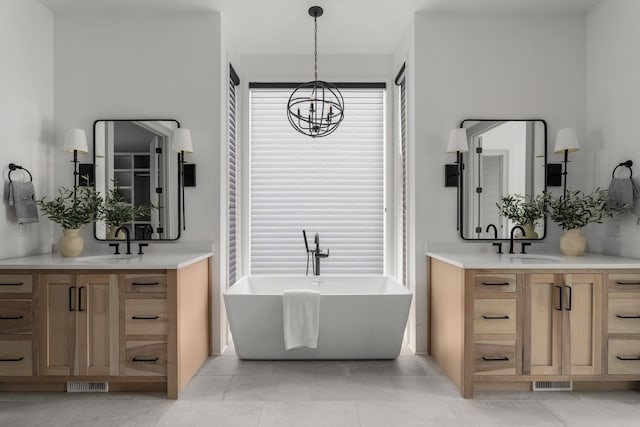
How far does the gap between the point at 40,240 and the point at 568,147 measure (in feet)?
13.5

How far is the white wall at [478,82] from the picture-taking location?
Result: 11.7ft

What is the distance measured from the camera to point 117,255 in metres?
3.38

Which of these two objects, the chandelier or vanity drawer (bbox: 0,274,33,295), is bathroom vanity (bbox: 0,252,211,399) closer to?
vanity drawer (bbox: 0,274,33,295)

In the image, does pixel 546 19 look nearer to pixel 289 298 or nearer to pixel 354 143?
pixel 354 143

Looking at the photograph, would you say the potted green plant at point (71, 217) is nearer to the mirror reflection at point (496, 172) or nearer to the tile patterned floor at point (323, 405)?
the tile patterned floor at point (323, 405)

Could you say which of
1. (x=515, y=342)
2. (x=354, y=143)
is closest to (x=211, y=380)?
(x=515, y=342)

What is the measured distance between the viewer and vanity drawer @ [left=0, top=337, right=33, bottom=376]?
2760 mm

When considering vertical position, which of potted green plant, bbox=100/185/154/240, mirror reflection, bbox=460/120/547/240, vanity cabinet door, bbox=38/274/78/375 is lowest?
vanity cabinet door, bbox=38/274/78/375

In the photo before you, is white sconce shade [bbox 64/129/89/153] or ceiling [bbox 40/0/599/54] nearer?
white sconce shade [bbox 64/129/89/153]

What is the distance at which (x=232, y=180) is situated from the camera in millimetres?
4090

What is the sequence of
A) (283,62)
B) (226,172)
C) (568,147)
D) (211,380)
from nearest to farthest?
1. (211,380)
2. (568,147)
3. (226,172)
4. (283,62)

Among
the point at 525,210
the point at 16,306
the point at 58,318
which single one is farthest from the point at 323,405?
the point at 525,210

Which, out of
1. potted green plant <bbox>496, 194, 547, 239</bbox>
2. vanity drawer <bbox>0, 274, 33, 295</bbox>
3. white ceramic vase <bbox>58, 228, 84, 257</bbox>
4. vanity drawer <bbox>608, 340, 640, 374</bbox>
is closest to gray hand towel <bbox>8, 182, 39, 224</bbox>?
white ceramic vase <bbox>58, 228, 84, 257</bbox>

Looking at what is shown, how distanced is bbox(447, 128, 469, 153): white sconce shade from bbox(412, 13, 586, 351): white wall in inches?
6.2
